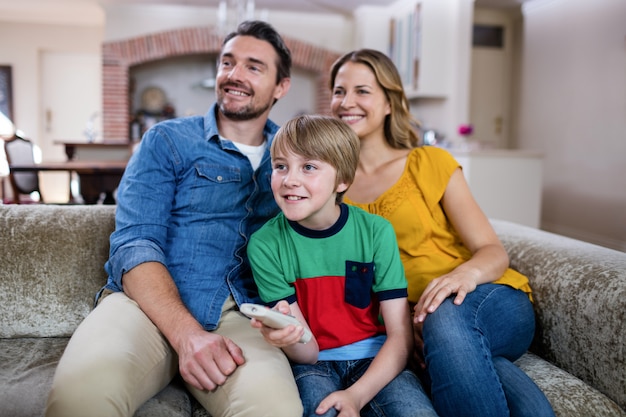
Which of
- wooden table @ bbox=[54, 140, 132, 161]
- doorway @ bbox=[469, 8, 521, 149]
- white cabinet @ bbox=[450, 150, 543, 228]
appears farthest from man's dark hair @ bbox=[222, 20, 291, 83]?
doorway @ bbox=[469, 8, 521, 149]

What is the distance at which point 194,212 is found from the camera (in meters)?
1.55

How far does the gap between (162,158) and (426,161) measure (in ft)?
2.42

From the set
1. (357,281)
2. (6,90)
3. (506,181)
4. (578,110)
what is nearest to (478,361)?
(357,281)

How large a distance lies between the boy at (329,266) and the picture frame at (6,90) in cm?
836

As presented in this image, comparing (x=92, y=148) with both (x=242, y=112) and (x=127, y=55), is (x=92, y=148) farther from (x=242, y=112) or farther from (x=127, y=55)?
(x=242, y=112)

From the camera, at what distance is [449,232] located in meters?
1.63

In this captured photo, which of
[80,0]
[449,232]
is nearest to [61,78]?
[80,0]

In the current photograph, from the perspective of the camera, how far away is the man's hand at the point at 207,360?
3.86 feet

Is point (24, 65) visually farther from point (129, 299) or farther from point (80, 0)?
point (129, 299)

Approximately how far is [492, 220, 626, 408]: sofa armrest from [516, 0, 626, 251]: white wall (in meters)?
4.46

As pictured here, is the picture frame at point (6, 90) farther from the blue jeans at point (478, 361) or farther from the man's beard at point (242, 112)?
the blue jeans at point (478, 361)

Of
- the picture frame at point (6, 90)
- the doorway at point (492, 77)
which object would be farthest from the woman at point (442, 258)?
the picture frame at point (6, 90)

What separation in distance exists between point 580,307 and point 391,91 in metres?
0.80

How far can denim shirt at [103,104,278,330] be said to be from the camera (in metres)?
1.45
